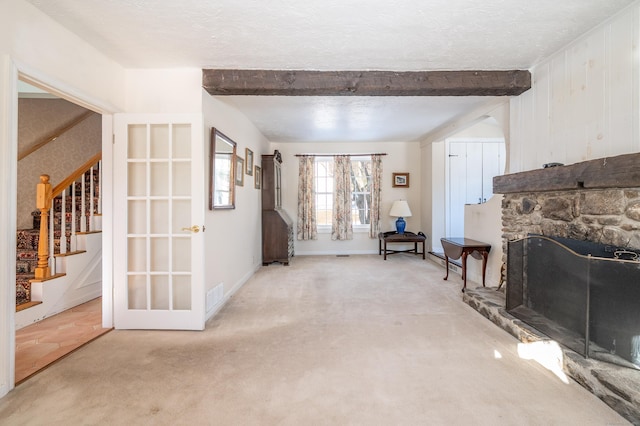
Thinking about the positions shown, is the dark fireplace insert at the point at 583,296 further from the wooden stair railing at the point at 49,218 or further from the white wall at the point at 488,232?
the wooden stair railing at the point at 49,218

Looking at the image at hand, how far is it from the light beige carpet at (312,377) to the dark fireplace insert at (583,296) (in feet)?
1.01

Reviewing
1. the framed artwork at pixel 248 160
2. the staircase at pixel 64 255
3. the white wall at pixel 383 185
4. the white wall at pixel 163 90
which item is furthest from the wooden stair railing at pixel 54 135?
the white wall at pixel 383 185

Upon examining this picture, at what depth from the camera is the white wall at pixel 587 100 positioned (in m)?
1.91

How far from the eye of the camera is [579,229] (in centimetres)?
225

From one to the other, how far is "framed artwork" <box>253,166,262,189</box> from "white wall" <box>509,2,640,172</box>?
356 cm

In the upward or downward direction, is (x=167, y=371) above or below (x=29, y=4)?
below

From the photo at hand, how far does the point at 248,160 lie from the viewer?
13.9ft

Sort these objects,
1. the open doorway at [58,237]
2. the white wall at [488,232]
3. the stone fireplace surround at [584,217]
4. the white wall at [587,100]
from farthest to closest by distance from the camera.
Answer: the white wall at [488,232] → the open doorway at [58,237] → the white wall at [587,100] → the stone fireplace surround at [584,217]

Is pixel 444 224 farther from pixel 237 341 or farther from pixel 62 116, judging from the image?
pixel 62 116

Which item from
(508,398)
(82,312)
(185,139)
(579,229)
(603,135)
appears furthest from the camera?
(82,312)

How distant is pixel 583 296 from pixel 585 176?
2.77 feet

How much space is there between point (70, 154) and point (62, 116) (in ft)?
1.78

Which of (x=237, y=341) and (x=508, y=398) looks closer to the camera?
(x=508, y=398)

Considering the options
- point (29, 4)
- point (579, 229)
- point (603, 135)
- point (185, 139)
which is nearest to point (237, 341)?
point (185, 139)
